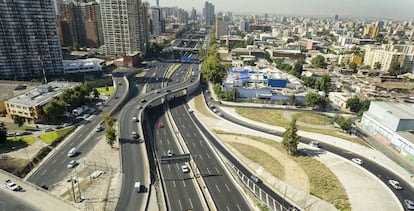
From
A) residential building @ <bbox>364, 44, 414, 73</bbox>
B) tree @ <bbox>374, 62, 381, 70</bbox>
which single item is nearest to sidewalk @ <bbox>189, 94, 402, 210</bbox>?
residential building @ <bbox>364, 44, 414, 73</bbox>

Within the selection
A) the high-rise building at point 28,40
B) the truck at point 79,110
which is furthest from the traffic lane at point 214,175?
the high-rise building at point 28,40

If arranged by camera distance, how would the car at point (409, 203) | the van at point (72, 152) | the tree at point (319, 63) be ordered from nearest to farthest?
the car at point (409, 203)
the van at point (72, 152)
the tree at point (319, 63)

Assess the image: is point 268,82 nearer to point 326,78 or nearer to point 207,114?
point 326,78

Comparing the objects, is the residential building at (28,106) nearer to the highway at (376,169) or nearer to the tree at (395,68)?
the highway at (376,169)

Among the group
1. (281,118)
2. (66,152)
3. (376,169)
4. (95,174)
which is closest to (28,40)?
(66,152)

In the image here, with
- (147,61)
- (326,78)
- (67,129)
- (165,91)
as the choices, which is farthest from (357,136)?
(147,61)

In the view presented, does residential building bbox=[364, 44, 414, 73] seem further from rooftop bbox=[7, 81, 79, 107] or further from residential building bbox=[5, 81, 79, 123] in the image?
residential building bbox=[5, 81, 79, 123]
